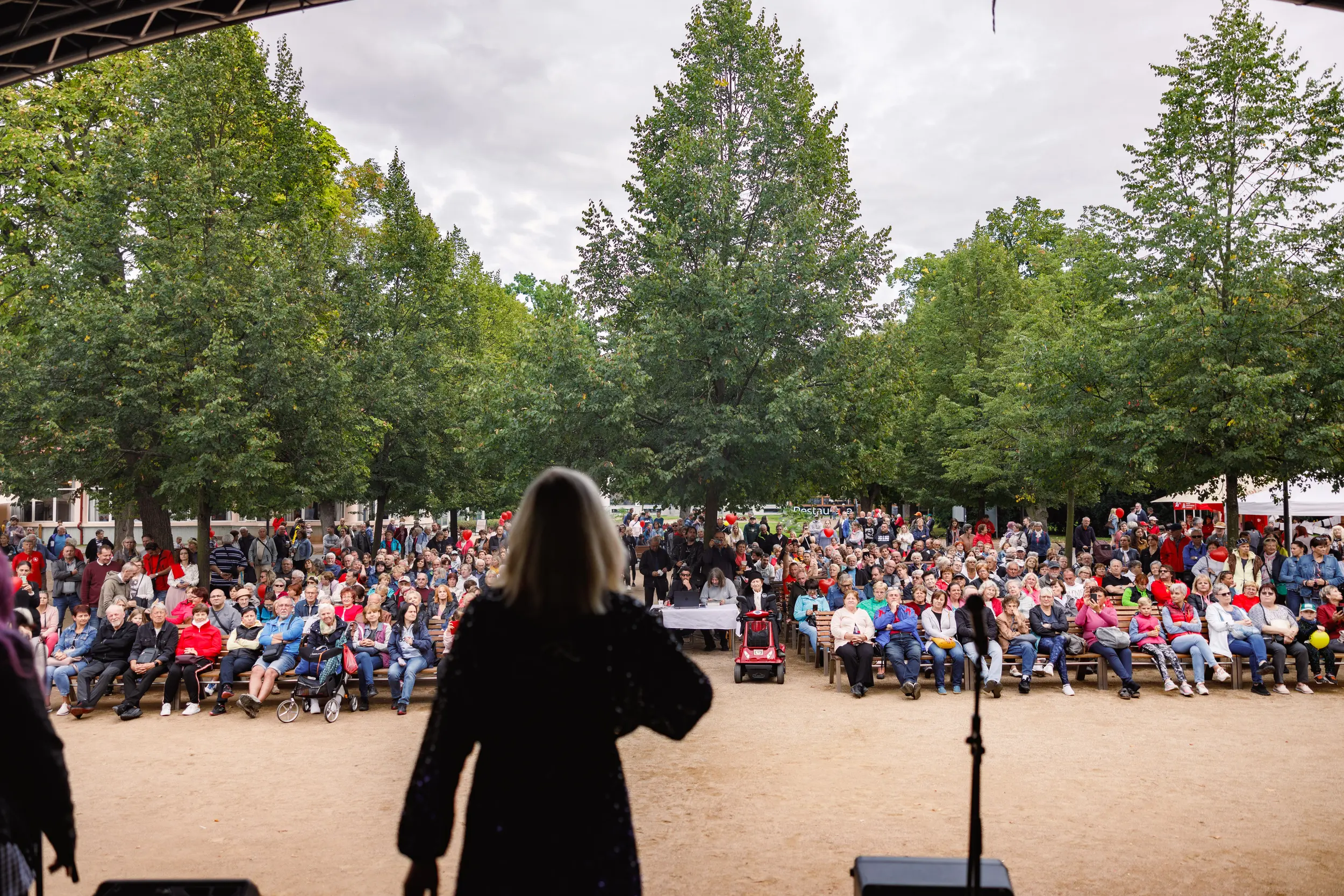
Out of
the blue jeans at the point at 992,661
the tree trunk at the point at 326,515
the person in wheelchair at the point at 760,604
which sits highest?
the tree trunk at the point at 326,515

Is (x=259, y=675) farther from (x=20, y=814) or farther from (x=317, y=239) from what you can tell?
(x=317, y=239)

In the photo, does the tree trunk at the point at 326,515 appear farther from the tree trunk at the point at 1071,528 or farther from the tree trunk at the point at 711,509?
the tree trunk at the point at 1071,528

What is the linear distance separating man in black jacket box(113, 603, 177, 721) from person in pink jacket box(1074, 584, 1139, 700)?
11577 millimetres

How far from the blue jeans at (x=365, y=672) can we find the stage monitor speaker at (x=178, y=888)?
7970 millimetres

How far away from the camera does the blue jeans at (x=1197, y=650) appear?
12.4 m

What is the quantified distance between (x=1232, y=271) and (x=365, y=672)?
55.5 feet

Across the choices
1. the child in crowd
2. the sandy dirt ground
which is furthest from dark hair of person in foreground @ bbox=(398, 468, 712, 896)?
the child in crowd

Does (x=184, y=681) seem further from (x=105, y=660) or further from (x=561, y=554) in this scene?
(x=561, y=554)

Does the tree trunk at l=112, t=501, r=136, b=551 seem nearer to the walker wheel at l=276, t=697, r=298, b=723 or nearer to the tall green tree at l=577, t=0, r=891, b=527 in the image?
the tall green tree at l=577, t=0, r=891, b=527

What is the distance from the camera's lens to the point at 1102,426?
752 inches

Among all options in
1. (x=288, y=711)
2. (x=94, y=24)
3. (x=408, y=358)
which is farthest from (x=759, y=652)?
(x=408, y=358)

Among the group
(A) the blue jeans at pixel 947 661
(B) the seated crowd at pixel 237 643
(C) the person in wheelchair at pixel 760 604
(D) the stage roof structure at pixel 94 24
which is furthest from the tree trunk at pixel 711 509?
(D) the stage roof structure at pixel 94 24

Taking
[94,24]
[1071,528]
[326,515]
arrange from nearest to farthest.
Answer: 1. [94,24]
2. [1071,528]
3. [326,515]

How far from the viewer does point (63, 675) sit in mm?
11547
